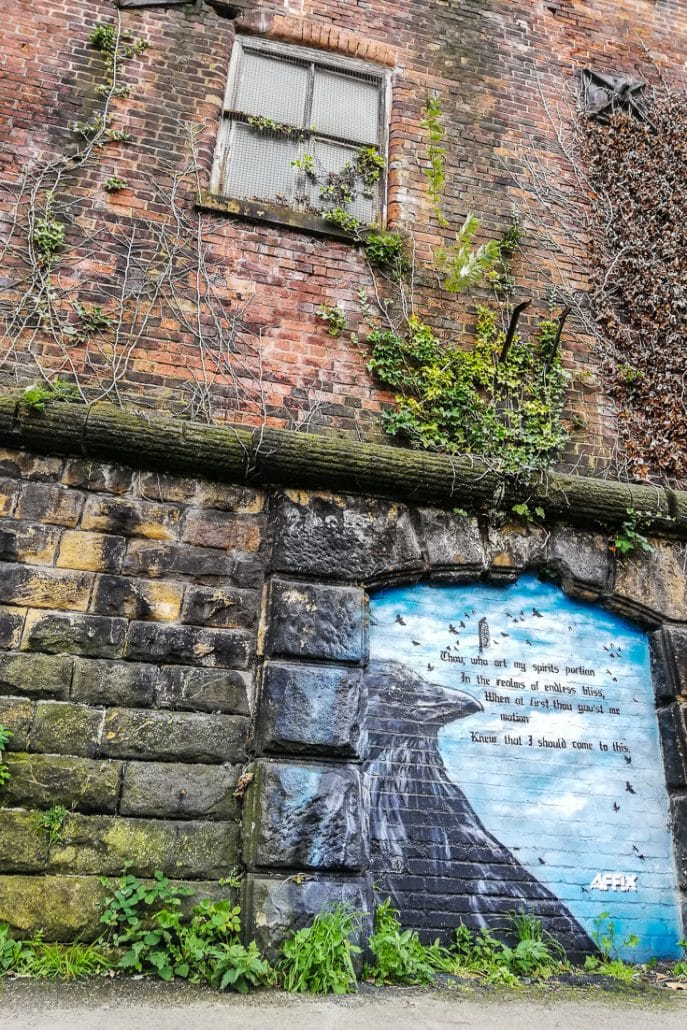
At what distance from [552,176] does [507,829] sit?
4.93 metres

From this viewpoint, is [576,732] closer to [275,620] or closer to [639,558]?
[639,558]

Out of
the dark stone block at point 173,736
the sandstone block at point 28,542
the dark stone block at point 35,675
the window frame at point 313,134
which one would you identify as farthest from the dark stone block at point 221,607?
the window frame at point 313,134

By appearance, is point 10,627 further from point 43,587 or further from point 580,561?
point 580,561

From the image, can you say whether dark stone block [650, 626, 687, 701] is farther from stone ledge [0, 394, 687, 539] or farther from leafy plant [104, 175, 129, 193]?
leafy plant [104, 175, 129, 193]

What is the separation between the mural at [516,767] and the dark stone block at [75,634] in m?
1.42

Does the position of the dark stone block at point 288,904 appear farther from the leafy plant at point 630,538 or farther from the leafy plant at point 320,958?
the leafy plant at point 630,538

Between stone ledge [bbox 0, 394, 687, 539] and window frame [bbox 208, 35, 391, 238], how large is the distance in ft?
5.77

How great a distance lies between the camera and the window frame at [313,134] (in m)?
5.23

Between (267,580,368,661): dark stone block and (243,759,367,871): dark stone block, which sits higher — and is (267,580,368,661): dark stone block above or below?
above

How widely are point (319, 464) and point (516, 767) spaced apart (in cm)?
207

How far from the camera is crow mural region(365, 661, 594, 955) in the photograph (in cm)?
398

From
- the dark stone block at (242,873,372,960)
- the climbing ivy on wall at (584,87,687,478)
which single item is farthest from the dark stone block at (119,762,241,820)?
the climbing ivy on wall at (584,87,687,478)

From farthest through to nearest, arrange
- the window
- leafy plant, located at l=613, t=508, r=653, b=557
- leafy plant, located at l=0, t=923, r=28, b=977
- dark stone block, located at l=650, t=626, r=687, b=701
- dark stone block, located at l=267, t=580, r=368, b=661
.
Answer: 1. the window
2. leafy plant, located at l=613, t=508, r=653, b=557
3. dark stone block, located at l=650, t=626, r=687, b=701
4. dark stone block, located at l=267, t=580, r=368, b=661
5. leafy plant, located at l=0, t=923, r=28, b=977

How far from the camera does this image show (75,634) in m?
3.94
